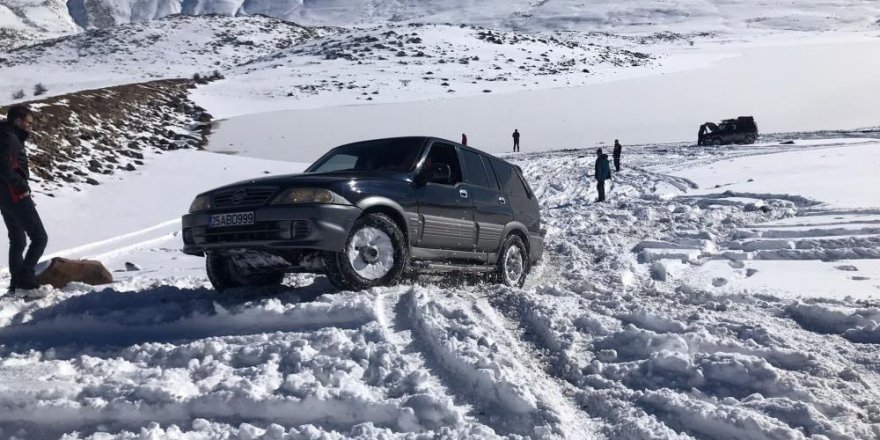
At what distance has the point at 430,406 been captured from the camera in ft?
12.6

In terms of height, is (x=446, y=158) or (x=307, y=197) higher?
(x=446, y=158)

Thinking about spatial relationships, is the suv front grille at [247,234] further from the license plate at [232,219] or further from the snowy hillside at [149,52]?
the snowy hillside at [149,52]

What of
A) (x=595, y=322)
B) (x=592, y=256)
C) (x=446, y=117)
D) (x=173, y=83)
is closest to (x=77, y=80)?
(x=173, y=83)

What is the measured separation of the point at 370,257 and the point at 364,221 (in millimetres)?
309

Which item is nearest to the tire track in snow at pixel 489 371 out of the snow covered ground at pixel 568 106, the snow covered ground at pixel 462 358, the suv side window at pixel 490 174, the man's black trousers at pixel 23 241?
the snow covered ground at pixel 462 358

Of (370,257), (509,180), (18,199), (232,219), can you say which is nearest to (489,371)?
(370,257)

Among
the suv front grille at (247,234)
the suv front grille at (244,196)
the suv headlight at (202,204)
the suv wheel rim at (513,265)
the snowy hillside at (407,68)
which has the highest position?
the snowy hillside at (407,68)

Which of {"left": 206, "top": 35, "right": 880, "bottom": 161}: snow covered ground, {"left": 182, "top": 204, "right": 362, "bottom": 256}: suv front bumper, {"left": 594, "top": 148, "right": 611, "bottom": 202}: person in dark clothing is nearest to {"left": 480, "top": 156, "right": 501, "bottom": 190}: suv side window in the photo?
{"left": 182, "top": 204, "right": 362, "bottom": 256}: suv front bumper

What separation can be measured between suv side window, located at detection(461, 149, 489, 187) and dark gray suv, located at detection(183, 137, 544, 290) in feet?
0.05

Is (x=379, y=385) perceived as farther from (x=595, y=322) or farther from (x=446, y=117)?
(x=446, y=117)

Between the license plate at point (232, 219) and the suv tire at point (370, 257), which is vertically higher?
the license plate at point (232, 219)

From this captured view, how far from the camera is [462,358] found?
4.54 metres

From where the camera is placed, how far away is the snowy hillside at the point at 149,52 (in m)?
62.5

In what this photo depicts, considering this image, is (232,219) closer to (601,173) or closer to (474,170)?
(474,170)
